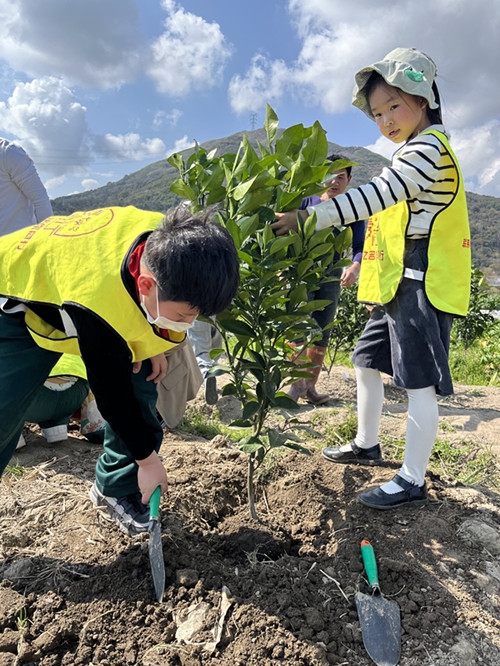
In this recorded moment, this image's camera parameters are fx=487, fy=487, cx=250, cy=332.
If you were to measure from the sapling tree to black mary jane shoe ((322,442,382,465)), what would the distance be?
0.86m

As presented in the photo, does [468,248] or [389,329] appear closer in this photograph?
[468,248]

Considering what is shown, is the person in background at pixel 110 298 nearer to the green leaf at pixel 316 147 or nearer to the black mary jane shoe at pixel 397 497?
the green leaf at pixel 316 147

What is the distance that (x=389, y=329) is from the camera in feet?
7.45

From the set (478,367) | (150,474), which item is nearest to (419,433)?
(150,474)

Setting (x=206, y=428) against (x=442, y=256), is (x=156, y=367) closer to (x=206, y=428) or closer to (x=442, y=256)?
(x=442, y=256)

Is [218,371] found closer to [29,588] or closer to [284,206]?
[284,206]

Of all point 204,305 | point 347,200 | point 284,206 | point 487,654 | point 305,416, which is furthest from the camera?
point 305,416

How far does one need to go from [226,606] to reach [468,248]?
172cm

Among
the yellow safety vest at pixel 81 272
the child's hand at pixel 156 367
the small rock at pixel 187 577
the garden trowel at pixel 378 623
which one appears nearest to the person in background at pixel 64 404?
the child's hand at pixel 156 367

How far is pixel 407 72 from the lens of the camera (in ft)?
6.54

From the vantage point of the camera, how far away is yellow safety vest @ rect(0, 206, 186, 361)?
4.89 ft

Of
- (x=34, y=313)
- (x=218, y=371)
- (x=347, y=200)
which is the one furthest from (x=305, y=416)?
(x=34, y=313)

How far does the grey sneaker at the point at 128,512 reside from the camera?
2012mm

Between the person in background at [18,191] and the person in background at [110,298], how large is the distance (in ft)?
6.46
